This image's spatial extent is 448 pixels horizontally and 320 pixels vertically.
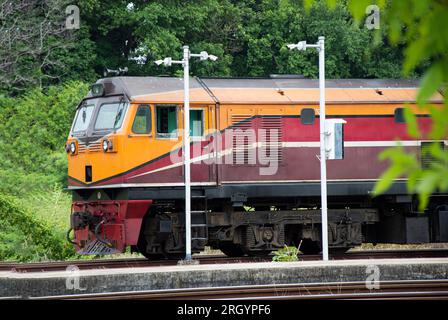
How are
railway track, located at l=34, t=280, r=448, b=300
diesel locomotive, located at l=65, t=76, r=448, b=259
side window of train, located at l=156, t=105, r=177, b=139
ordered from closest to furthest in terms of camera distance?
railway track, located at l=34, t=280, r=448, b=300
diesel locomotive, located at l=65, t=76, r=448, b=259
side window of train, located at l=156, t=105, r=177, b=139

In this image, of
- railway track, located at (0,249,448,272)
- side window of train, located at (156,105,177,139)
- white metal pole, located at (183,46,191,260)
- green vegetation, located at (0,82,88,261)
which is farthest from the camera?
green vegetation, located at (0,82,88,261)

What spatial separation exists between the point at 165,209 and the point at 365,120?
4.82 meters

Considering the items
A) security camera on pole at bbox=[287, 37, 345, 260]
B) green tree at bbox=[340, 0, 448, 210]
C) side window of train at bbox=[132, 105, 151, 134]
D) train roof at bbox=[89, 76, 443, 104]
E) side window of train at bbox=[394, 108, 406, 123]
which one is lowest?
green tree at bbox=[340, 0, 448, 210]

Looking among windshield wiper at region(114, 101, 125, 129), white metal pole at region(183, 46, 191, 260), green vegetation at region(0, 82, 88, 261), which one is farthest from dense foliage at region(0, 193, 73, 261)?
white metal pole at region(183, 46, 191, 260)

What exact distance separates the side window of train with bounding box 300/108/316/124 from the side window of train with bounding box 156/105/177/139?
281cm

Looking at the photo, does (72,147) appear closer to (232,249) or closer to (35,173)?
(232,249)

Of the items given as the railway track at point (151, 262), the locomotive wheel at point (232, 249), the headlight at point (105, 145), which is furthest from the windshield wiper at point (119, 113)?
the locomotive wheel at point (232, 249)

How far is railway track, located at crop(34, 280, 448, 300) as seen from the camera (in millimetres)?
13250

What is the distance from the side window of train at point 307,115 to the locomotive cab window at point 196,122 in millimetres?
2223

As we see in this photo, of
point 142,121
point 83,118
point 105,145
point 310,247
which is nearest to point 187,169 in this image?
point 142,121

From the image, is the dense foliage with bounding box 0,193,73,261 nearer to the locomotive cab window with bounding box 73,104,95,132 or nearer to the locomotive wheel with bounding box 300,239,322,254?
the locomotive cab window with bounding box 73,104,95,132

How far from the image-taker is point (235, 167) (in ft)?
64.4
